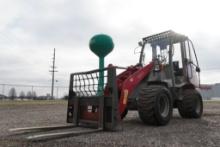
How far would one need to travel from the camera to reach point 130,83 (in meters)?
8.33

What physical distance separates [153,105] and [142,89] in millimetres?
589

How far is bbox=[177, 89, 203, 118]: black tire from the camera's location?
10.7 m

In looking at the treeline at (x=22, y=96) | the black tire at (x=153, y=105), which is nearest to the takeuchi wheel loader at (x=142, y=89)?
the black tire at (x=153, y=105)

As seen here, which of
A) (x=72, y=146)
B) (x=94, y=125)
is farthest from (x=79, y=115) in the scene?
(x=72, y=146)

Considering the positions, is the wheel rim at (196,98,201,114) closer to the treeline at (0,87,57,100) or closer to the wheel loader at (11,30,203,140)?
the wheel loader at (11,30,203,140)

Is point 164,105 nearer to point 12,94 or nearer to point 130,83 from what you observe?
point 130,83

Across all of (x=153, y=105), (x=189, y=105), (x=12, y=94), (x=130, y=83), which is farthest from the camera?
(x=12, y=94)

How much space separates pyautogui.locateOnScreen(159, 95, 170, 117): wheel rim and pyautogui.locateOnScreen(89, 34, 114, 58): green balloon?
6.89 feet

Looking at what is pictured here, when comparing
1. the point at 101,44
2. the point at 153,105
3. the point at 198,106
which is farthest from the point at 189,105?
the point at 101,44

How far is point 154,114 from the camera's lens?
809cm

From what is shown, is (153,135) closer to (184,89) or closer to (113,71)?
(113,71)

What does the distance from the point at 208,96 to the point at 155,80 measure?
58020mm

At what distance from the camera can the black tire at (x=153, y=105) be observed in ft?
26.2

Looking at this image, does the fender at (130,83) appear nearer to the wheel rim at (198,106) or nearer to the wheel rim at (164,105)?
the wheel rim at (164,105)
